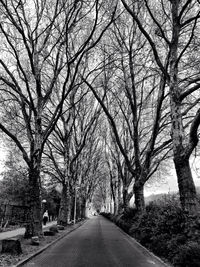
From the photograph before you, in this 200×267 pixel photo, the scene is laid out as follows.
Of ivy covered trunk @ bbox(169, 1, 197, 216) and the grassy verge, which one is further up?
ivy covered trunk @ bbox(169, 1, 197, 216)

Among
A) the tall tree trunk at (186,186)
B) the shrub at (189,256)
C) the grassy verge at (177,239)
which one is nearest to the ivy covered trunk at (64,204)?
the grassy verge at (177,239)

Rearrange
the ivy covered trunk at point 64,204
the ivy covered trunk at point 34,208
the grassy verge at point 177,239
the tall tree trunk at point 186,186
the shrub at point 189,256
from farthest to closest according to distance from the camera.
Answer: the ivy covered trunk at point 64,204, the ivy covered trunk at point 34,208, the tall tree trunk at point 186,186, the grassy verge at point 177,239, the shrub at point 189,256

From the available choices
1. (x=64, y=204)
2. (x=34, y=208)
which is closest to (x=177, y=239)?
(x=34, y=208)

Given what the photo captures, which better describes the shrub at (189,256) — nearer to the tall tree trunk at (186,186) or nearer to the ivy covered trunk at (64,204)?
the tall tree trunk at (186,186)

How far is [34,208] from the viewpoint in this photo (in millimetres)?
12305

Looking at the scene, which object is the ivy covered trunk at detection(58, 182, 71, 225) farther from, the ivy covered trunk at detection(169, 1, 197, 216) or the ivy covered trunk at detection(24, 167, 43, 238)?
the ivy covered trunk at detection(169, 1, 197, 216)

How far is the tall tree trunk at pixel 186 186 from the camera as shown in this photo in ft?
27.1

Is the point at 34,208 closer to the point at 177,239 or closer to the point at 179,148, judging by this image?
the point at 177,239

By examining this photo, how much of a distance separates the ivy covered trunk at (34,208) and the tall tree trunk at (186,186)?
666cm

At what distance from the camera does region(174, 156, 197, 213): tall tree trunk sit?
8266 mm

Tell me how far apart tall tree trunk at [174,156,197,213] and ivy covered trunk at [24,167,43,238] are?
6.66m

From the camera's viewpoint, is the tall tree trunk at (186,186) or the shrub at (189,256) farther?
the tall tree trunk at (186,186)

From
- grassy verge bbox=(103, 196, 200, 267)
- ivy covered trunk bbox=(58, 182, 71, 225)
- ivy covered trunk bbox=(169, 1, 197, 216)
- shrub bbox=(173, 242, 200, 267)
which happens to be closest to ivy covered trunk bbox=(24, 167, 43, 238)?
grassy verge bbox=(103, 196, 200, 267)

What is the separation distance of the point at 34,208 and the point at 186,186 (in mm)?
6969
